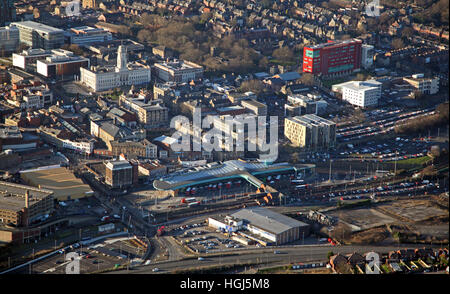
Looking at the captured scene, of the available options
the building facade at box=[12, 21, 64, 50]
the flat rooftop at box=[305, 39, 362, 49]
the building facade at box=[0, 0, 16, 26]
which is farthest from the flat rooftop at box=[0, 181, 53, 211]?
the building facade at box=[0, 0, 16, 26]

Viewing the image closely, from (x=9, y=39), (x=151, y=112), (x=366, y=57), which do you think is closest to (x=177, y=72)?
(x=151, y=112)

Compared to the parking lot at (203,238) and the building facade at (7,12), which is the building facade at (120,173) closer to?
the parking lot at (203,238)

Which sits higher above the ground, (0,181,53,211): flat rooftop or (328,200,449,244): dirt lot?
(0,181,53,211): flat rooftop

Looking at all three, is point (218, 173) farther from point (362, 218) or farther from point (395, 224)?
point (395, 224)

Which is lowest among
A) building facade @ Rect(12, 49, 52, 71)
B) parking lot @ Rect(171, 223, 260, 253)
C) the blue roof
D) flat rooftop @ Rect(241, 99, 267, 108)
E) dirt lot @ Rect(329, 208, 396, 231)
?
dirt lot @ Rect(329, 208, 396, 231)

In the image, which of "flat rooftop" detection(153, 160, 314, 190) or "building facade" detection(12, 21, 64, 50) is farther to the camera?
"building facade" detection(12, 21, 64, 50)

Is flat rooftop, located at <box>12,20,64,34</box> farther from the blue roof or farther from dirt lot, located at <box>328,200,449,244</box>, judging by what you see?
dirt lot, located at <box>328,200,449,244</box>

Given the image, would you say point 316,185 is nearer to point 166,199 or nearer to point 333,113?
point 166,199
